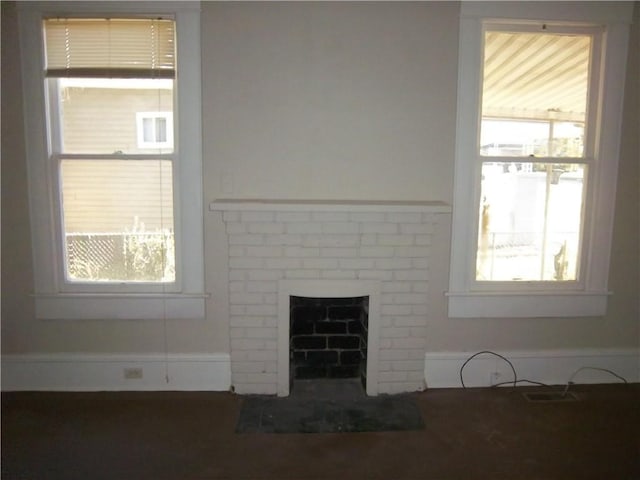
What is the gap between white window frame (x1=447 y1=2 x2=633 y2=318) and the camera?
282 centimetres

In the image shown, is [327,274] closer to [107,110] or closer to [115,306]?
[115,306]

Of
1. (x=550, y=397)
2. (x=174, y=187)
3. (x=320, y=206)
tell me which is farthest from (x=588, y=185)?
(x=174, y=187)

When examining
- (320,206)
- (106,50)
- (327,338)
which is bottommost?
(327,338)

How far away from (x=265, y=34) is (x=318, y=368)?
2.23 m

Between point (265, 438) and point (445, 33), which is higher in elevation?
point (445, 33)

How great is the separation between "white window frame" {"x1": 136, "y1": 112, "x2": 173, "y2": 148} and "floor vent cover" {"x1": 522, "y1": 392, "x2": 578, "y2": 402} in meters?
2.84

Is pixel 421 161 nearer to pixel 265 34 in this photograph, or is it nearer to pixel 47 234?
pixel 265 34

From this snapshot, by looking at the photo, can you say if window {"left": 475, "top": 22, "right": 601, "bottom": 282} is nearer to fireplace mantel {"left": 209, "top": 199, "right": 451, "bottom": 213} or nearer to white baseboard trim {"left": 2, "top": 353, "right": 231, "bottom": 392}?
fireplace mantel {"left": 209, "top": 199, "right": 451, "bottom": 213}

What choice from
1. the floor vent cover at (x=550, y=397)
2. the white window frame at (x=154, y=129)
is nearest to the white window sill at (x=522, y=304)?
the floor vent cover at (x=550, y=397)

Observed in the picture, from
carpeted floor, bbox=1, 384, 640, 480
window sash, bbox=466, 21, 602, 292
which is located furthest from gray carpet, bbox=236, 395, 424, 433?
window sash, bbox=466, 21, 602, 292

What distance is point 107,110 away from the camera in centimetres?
284

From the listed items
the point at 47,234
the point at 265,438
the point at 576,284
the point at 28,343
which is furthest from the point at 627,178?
the point at 28,343

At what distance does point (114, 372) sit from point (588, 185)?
11.1 feet

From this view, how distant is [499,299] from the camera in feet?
9.95
